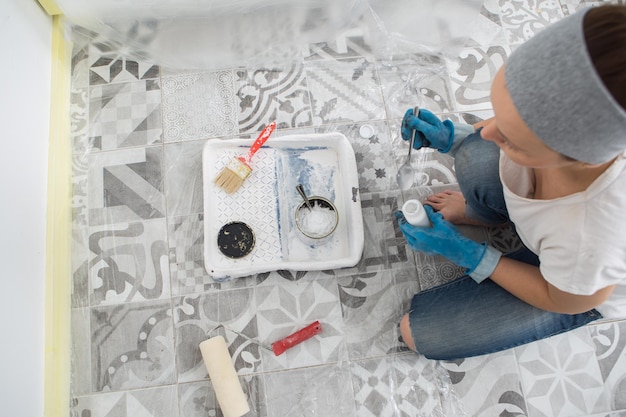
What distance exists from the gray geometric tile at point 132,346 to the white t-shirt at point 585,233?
759 millimetres

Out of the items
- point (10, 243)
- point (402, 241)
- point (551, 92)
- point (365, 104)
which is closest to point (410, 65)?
point (365, 104)

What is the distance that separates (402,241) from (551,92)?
0.59 meters

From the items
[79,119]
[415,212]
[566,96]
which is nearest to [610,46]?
[566,96]

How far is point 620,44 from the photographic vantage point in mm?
451

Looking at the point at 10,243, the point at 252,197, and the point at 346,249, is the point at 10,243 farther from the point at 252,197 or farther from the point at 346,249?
the point at 346,249

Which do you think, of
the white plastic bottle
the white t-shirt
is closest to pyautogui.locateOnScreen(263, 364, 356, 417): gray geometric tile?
the white plastic bottle

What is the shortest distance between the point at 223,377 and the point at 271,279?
0.23 m

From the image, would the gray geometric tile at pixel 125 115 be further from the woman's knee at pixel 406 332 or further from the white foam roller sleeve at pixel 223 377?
the woman's knee at pixel 406 332

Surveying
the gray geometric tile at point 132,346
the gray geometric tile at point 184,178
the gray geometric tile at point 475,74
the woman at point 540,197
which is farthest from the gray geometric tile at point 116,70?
the gray geometric tile at point 475,74

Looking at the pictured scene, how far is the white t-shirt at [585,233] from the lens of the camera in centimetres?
60

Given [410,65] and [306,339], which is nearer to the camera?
[306,339]

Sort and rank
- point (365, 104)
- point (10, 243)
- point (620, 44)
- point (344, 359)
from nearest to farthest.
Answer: point (620, 44) < point (10, 243) < point (344, 359) < point (365, 104)

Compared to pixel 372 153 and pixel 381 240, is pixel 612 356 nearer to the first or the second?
pixel 381 240

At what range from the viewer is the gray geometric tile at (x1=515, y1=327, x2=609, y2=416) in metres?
0.97
